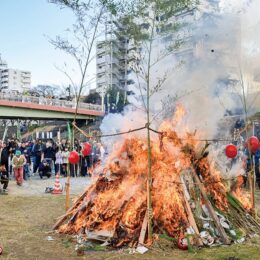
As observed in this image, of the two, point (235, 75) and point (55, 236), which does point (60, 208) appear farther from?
point (235, 75)

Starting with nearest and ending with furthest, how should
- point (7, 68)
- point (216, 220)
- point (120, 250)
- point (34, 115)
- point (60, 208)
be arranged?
point (120, 250) < point (216, 220) < point (60, 208) < point (34, 115) < point (7, 68)

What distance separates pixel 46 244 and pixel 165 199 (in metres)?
2.71

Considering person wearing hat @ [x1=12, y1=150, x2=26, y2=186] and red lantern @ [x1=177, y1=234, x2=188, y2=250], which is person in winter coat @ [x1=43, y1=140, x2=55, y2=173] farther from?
red lantern @ [x1=177, y1=234, x2=188, y2=250]

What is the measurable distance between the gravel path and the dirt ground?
8.61 feet

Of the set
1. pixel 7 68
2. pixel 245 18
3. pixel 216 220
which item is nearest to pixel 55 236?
pixel 216 220

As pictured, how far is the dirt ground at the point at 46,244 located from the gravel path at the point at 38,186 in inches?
103

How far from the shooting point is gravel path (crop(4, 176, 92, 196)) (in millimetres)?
15159

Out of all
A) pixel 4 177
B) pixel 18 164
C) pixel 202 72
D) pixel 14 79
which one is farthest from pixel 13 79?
pixel 202 72

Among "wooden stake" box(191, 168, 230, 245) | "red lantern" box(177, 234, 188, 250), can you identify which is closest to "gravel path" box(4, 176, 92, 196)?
"wooden stake" box(191, 168, 230, 245)

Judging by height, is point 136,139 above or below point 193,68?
below

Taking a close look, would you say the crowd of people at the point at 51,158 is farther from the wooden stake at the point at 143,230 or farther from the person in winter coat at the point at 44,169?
the wooden stake at the point at 143,230

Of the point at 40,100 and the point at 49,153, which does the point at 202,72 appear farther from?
the point at 40,100

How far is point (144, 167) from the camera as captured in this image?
29.9 feet

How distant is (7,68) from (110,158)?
145978mm
